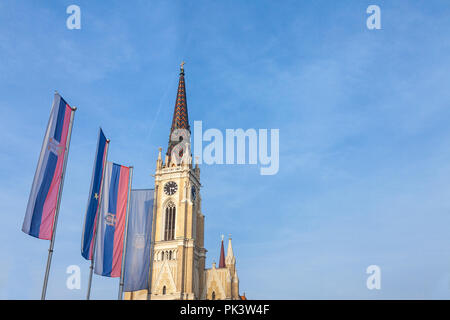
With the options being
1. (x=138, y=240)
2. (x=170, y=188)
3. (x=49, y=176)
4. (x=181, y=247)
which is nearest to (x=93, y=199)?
(x=49, y=176)

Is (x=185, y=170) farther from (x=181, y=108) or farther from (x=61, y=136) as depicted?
(x=61, y=136)

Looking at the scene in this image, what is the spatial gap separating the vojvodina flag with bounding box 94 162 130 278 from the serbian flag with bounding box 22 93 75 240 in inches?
201

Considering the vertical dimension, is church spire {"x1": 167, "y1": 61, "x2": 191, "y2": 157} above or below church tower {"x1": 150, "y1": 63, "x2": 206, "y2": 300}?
above

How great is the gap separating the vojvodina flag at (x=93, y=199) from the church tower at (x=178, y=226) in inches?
1532

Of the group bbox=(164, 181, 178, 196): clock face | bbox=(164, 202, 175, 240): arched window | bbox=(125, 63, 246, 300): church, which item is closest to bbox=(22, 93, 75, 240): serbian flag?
bbox=(125, 63, 246, 300): church

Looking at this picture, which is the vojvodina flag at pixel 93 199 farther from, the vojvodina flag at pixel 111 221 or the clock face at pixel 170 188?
the clock face at pixel 170 188

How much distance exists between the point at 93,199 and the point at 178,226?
140 ft

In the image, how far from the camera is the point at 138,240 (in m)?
32.8

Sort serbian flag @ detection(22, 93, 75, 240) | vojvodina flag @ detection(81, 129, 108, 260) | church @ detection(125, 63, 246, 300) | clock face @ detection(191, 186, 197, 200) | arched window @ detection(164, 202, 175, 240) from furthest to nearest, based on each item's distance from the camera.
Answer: clock face @ detection(191, 186, 197, 200), arched window @ detection(164, 202, 175, 240), church @ detection(125, 63, 246, 300), vojvodina flag @ detection(81, 129, 108, 260), serbian flag @ detection(22, 93, 75, 240)

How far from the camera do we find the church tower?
65.4 meters

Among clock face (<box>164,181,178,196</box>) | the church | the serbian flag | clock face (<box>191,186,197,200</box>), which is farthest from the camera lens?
clock face (<box>191,186,197,200</box>)

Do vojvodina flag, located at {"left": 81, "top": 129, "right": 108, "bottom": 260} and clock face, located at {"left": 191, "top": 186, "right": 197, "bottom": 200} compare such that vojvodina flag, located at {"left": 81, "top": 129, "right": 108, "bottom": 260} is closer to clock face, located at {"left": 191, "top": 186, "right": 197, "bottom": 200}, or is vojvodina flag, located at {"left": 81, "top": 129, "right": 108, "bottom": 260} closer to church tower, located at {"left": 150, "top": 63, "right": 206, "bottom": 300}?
church tower, located at {"left": 150, "top": 63, "right": 206, "bottom": 300}
